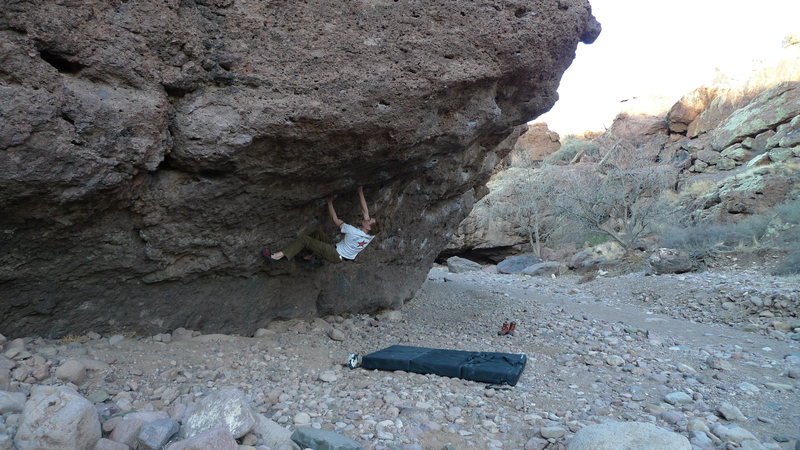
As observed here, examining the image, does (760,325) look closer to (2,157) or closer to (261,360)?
(261,360)

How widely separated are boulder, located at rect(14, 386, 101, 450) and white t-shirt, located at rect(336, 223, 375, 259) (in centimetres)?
270

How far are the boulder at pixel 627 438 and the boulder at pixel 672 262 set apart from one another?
8565 millimetres

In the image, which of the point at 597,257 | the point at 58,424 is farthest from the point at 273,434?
the point at 597,257

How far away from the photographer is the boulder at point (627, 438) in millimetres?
2795

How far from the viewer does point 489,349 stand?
17.4 ft

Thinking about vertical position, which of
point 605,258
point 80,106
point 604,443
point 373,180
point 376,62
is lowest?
point 605,258

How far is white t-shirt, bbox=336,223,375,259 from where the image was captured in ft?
16.4

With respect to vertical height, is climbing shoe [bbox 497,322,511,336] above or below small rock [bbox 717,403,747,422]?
below

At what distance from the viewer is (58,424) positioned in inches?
102

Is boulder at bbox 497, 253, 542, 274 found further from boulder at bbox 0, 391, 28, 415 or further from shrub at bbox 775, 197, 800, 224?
boulder at bbox 0, 391, 28, 415

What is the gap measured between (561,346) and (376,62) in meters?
3.63

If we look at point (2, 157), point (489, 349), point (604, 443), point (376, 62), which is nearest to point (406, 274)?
point (489, 349)

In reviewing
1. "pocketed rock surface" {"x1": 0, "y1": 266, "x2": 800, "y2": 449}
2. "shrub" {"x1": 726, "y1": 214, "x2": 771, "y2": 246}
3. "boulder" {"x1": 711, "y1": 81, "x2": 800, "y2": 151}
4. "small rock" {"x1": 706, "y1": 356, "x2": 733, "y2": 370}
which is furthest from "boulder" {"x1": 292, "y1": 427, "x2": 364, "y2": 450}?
"boulder" {"x1": 711, "y1": 81, "x2": 800, "y2": 151}

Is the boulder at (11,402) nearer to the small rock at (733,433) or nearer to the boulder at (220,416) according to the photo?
the boulder at (220,416)
